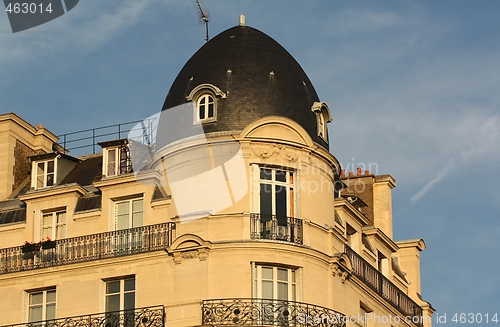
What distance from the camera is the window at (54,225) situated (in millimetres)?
41344

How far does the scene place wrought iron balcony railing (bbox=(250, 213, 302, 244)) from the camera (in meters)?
38.5

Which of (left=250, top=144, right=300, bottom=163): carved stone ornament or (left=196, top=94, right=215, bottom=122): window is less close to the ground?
(left=196, top=94, right=215, bottom=122): window

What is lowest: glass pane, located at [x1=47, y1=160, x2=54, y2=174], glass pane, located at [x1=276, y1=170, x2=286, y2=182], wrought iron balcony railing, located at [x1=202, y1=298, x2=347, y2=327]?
wrought iron balcony railing, located at [x1=202, y1=298, x2=347, y2=327]

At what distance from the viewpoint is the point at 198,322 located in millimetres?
37469

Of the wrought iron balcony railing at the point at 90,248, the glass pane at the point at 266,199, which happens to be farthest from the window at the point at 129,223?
the glass pane at the point at 266,199

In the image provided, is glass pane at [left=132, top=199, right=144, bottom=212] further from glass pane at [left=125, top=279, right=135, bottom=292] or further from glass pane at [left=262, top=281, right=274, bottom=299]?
glass pane at [left=262, top=281, right=274, bottom=299]

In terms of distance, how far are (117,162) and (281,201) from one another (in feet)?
18.5

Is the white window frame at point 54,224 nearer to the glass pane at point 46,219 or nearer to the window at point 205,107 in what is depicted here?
the glass pane at point 46,219

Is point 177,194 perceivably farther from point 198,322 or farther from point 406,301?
point 406,301

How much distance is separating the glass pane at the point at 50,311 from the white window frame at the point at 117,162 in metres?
4.22

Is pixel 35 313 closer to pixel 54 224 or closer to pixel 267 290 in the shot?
pixel 54 224

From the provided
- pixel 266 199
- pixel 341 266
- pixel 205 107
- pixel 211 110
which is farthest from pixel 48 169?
pixel 341 266

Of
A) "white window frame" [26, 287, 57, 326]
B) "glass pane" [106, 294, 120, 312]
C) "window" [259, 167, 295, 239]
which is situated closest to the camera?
"window" [259, 167, 295, 239]

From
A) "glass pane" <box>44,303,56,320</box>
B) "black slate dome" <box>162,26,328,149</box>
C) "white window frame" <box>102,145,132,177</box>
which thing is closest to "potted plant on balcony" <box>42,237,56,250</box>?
"glass pane" <box>44,303,56,320</box>
